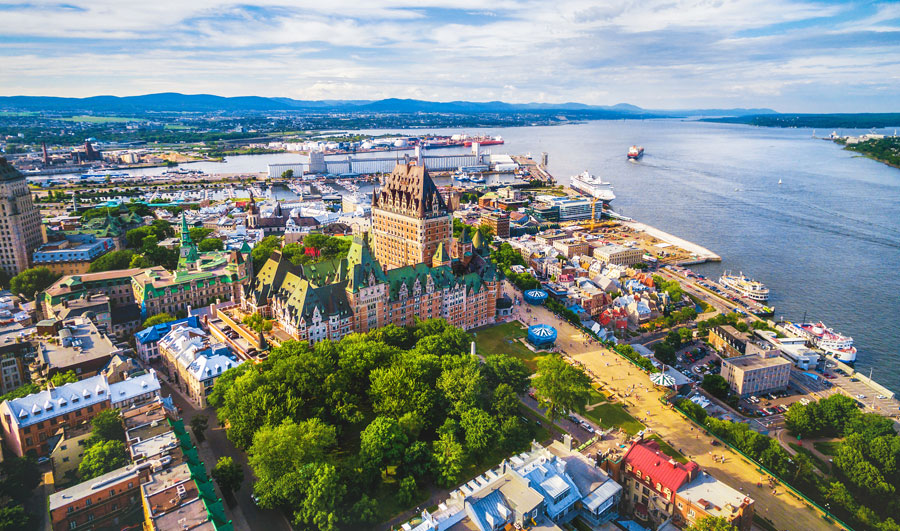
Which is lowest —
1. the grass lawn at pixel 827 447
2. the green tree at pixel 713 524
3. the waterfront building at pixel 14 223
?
the grass lawn at pixel 827 447

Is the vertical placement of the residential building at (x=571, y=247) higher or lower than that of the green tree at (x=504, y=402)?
lower

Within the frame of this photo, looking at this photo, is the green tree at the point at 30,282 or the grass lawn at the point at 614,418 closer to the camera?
the grass lawn at the point at 614,418

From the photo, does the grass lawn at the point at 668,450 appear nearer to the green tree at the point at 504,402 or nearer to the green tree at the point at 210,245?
the green tree at the point at 504,402

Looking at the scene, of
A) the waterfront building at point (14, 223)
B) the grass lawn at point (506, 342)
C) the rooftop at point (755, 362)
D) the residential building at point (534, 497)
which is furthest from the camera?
the waterfront building at point (14, 223)

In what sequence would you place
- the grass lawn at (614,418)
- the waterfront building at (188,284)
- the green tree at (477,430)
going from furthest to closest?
the waterfront building at (188,284) < the grass lawn at (614,418) < the green tree at (477,430)

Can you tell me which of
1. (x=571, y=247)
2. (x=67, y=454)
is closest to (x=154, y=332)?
(x=67, y=454)

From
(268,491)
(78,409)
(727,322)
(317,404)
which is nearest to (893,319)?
(727,322)

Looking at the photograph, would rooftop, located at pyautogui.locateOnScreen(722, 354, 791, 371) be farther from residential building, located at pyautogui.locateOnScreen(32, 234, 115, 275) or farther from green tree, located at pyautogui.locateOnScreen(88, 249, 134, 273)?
residential building, located at pyautogui.locateOnScreen(32, 234, 115, 275)

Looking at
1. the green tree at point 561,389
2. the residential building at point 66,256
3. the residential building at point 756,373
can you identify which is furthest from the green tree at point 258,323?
the residential building at point 756,373
